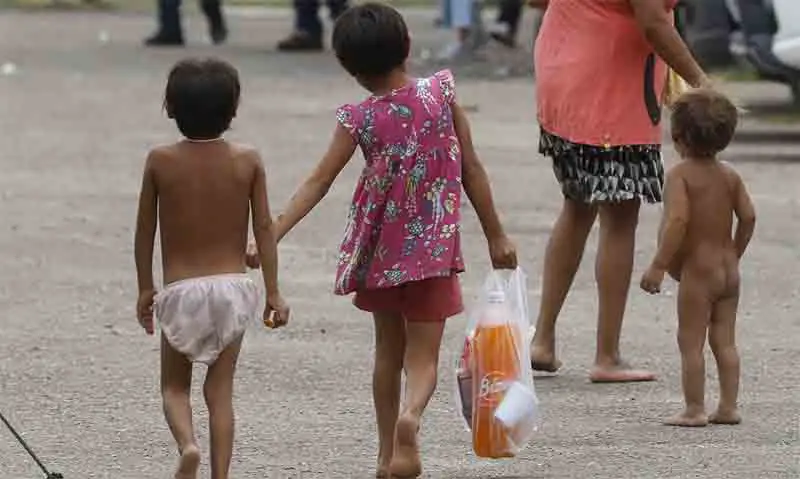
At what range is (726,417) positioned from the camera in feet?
22.7

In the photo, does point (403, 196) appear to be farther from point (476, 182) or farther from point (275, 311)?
point (275, 311)

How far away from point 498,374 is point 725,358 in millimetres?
1028

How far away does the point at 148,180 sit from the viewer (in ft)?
18.4

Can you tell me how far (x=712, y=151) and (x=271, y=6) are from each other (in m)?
23.9

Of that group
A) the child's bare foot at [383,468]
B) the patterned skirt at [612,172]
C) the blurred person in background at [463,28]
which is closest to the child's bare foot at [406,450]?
the child's bare foot at [383,468]

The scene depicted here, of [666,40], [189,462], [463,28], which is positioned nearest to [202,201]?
[189,462]

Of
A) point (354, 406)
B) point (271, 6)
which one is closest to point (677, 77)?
point (354, 406)

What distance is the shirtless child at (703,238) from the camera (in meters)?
6.80

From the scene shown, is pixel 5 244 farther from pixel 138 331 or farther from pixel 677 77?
pixel 677 77

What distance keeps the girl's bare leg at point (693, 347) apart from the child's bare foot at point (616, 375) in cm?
69

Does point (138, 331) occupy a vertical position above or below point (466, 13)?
above

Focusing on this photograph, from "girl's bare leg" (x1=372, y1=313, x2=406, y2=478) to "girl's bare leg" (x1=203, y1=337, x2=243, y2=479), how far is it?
0.59 m

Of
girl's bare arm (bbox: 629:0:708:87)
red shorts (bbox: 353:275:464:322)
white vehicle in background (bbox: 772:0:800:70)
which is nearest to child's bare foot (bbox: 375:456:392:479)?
red shorts (bbox: 353:275:464:322)

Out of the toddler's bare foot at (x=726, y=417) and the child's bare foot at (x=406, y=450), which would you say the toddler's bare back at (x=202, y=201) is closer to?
the child's bare foot at (x=406, y=450)
